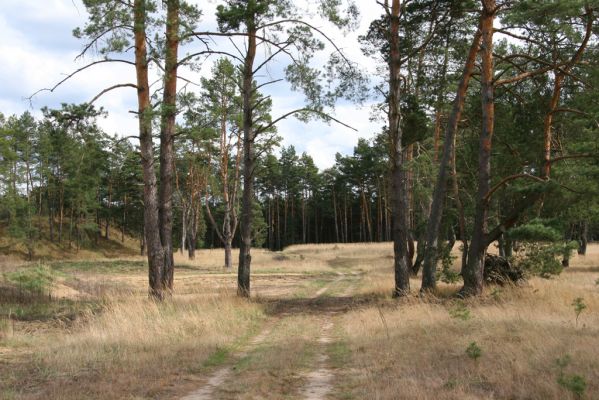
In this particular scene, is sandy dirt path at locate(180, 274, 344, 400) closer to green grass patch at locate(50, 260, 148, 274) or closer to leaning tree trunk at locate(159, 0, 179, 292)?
leaning tree trunk at locate(159, 0, 179, 292)

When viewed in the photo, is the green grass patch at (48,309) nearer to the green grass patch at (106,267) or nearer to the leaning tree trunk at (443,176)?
the leaning tree trunk at (443,176)

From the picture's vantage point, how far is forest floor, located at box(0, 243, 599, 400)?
5660mm

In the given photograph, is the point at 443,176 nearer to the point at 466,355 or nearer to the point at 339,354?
the point at 339,354

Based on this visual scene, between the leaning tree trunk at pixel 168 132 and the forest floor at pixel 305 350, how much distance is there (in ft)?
5.59

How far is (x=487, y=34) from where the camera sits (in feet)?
44.2

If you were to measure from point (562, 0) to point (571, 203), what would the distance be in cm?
509

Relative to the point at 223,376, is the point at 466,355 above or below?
above

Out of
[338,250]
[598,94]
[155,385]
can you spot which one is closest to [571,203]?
[598,94]

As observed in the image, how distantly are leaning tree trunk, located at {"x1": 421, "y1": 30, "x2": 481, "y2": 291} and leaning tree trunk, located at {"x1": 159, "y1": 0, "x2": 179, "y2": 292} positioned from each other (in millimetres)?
7393

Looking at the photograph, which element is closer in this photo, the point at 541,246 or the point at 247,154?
the point at 541,246

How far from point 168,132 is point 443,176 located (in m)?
7.68

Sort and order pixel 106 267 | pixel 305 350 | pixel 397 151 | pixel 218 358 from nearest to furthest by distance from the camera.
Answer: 1. pixel 218 358
2. pixel 305 350
3. pixel 397 151
4. pixel 106 267

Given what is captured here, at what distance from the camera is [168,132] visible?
524 inches

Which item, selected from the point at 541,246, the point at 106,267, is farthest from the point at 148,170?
the point at 106,267
